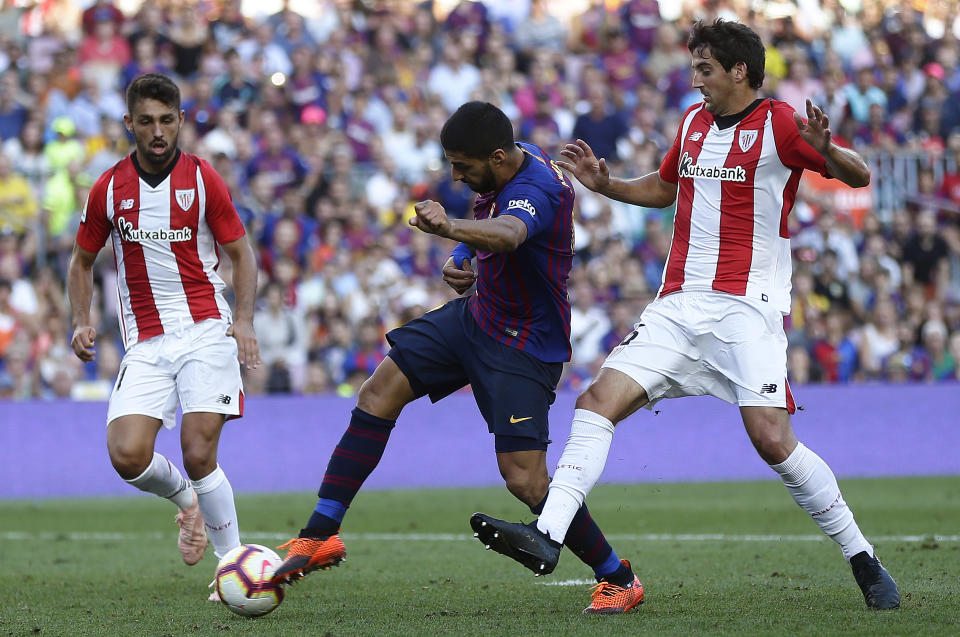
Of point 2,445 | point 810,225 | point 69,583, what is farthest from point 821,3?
point 69,583

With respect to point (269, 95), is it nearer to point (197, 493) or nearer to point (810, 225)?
point (810, 225)

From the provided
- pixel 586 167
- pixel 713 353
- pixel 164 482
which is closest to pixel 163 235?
pixel 164 482

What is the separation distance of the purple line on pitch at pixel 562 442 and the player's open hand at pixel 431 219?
353 inches

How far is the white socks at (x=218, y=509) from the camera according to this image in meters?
6.93

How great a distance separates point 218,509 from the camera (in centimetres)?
700

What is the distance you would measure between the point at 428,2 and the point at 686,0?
4.17 metres

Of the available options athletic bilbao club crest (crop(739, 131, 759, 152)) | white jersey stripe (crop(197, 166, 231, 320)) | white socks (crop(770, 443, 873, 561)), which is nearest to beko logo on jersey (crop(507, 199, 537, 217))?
athletic bilbao club crest (crop(739, 131, 759, 152))

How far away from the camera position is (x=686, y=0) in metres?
21.4

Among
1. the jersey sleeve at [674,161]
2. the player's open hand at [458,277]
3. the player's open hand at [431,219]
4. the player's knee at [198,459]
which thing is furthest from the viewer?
the player's knee at [198,459]

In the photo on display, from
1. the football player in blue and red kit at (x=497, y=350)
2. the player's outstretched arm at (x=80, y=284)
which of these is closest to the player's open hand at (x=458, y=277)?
the football player in blue and red kit at (x=497, y=350)

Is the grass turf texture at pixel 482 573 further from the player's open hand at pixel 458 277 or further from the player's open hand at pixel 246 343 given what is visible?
the player's open hand at pixel 458 277

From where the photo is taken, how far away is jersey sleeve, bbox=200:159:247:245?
7082 mm

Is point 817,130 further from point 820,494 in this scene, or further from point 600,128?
point 600,128

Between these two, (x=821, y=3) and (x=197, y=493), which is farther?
(x=821, y=3)
